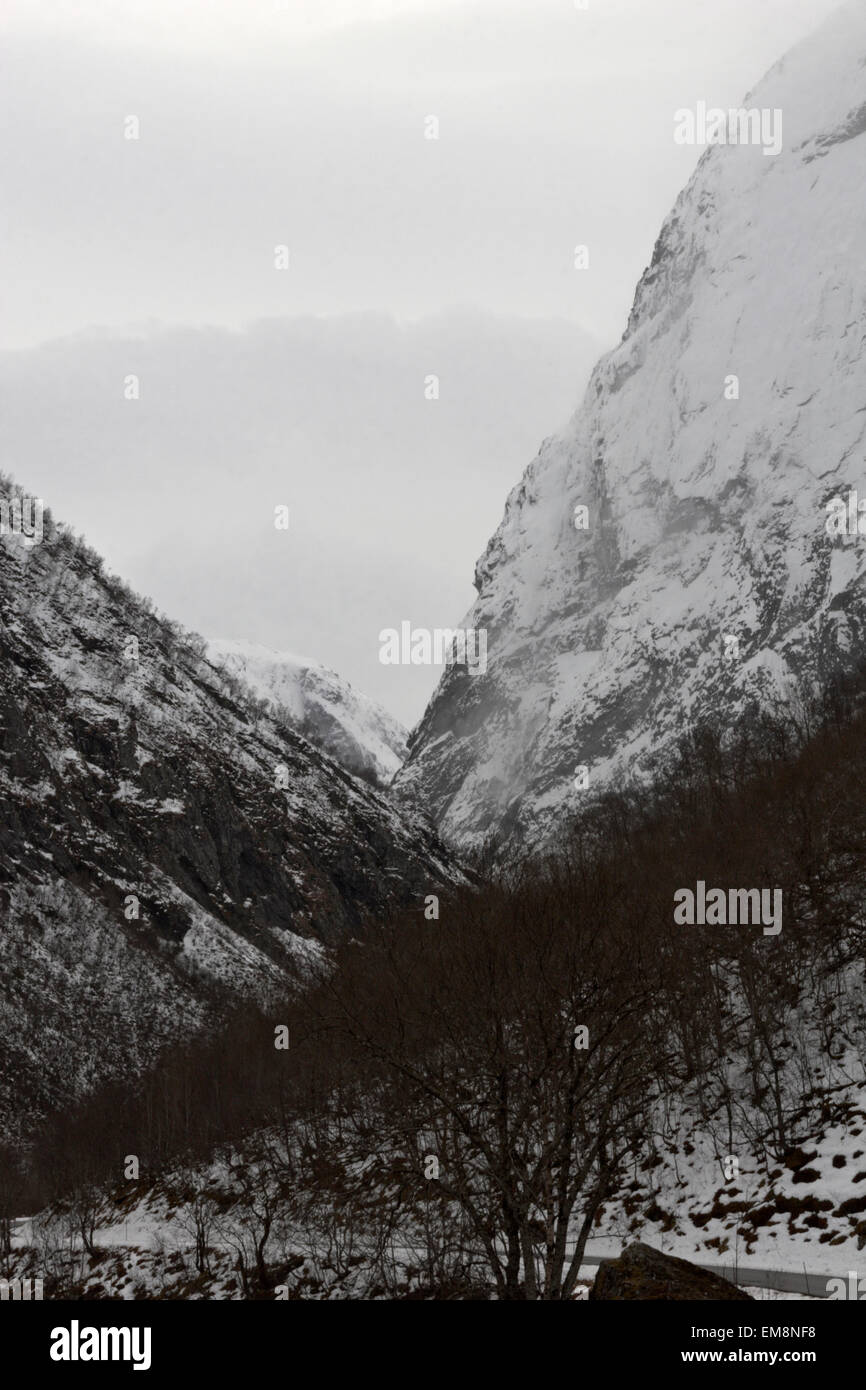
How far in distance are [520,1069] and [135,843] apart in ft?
320

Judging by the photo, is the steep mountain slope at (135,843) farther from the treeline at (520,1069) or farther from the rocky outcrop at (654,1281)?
the rocky outcrop at (654,1281)

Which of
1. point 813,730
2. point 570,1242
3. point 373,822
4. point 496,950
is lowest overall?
point 570,1242

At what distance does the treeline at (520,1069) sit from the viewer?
66.1 ft

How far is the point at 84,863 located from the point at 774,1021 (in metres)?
80.1

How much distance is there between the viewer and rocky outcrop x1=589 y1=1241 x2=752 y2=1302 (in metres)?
15.0

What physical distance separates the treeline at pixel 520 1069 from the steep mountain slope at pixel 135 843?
12.6 metres

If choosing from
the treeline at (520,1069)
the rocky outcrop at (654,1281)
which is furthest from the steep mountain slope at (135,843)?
the rocky outcrop at (654,1281)

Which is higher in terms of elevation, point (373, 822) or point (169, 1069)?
point (373, 822)

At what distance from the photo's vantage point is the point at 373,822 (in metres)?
142

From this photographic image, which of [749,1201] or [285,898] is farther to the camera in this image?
[285,898]

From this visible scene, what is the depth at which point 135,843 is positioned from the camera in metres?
114

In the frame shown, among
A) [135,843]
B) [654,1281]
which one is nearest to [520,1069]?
[654,1281]
